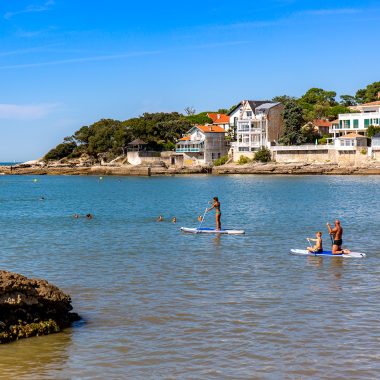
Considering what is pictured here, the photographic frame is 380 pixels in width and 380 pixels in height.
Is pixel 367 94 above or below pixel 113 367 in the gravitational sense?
above

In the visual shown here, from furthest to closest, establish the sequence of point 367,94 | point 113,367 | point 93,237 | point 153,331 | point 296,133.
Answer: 1. point 367,94
2. point 296,133
3. point 93,237
4. point 153,331
5. point 113,367

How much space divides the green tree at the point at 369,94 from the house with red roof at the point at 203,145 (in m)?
48.6

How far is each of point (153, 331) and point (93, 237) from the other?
58.3ft

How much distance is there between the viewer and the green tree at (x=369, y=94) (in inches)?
6112

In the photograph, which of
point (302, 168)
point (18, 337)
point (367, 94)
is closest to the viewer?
point (18, 337)

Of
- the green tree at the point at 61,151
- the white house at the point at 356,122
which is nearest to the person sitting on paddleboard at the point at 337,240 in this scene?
the white house at the point at 356,122

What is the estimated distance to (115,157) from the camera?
134000 millimetres

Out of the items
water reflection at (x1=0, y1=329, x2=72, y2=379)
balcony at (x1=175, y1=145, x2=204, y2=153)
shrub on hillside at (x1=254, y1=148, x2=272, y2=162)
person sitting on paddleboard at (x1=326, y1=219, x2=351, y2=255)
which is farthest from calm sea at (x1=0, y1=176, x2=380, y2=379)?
balcony at (x1=175, y1=145, x2=204, y2=153)

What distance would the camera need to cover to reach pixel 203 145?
399 ft

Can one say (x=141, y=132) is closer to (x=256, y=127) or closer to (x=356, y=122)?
(x=256, y=127)

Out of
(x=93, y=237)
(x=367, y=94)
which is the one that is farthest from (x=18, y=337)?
(x=367, y=94)

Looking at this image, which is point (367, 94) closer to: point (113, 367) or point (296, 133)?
point (296, 133)

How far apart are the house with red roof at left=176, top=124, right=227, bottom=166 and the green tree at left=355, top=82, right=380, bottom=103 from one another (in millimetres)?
48586

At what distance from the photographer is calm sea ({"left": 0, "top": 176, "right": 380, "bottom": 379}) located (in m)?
11.2
